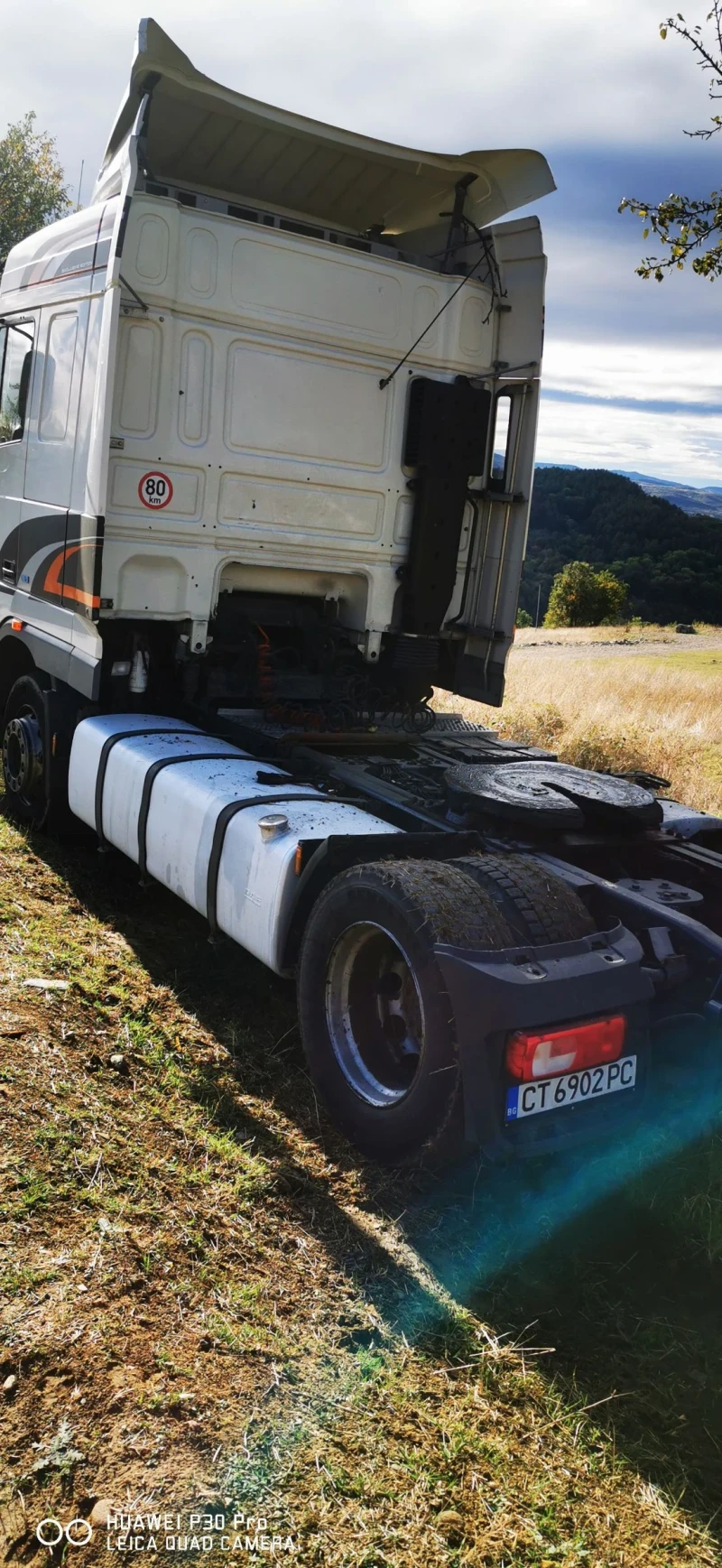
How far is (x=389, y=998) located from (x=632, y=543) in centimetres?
9023

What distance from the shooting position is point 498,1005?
121 inches

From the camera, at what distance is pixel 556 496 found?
99.3 metres

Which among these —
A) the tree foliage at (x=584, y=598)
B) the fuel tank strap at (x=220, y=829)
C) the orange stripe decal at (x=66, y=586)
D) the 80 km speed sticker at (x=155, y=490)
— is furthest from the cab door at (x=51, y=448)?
the tree foliage at (x=584, y=598)

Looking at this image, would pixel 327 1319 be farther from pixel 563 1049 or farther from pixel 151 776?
pixel 151 776

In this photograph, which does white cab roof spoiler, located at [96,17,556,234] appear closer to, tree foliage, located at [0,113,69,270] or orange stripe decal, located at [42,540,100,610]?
orange stripe decal, located at [42,540,100,610]

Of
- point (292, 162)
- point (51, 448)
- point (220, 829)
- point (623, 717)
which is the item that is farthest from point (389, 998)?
point (623, 717)

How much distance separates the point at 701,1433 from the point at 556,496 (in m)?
102

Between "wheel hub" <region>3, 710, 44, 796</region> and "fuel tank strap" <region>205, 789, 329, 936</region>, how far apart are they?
2225 millimetres

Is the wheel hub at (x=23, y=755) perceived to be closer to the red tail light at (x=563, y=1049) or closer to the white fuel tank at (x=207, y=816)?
the white fuel tank at (x=207, y=816)

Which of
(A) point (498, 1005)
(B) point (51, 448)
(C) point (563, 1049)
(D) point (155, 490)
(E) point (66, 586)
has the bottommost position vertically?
(C) point (563, 1049)

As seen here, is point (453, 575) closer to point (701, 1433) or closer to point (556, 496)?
point (701, 1433)

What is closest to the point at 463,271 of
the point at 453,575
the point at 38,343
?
the point at 453,575

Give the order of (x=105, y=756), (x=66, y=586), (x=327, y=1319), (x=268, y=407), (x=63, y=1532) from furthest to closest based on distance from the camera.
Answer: (x=66, y=586) → (x=268, y=407) → (x=105, y=756) → (x=327, y=1319) → (x=63, y=1532)

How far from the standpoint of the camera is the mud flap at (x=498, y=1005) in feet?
10.1
